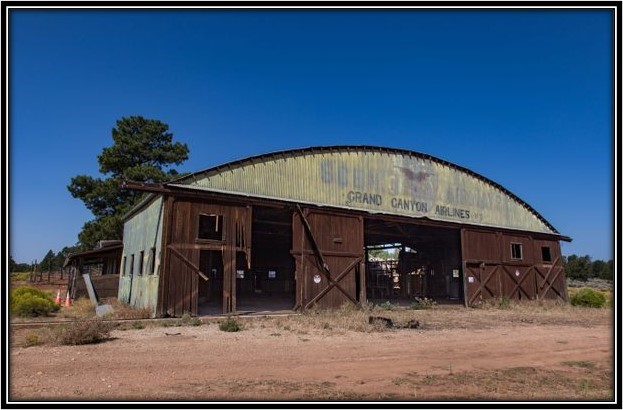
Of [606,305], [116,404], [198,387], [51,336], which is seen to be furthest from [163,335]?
[606,305]

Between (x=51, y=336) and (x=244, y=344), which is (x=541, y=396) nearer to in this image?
(x=244, y=344)

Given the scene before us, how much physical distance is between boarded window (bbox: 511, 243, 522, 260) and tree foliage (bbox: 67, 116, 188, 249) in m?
32.2

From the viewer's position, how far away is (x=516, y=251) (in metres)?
30.5

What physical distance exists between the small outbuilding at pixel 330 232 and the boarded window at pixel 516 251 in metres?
0.10

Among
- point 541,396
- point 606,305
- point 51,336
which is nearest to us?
point 541,396

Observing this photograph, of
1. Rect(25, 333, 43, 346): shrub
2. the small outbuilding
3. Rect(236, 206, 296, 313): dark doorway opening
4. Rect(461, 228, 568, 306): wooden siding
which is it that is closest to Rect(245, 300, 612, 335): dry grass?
the small outbuilding

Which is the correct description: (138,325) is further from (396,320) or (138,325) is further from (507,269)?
(507,269)

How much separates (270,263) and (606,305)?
22916mm

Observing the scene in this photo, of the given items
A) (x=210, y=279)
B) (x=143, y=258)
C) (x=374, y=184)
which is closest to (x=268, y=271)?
(x=210, y=279)

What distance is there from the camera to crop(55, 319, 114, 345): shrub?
1179 centimetres

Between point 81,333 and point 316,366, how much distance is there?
6457mm

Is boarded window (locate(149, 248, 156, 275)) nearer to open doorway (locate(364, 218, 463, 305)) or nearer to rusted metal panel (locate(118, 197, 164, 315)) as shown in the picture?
rusted metal panel (locate(118, 197, 164, 315))

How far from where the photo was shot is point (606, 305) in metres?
28.3

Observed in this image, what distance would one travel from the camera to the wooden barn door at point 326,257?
21.2 metres
